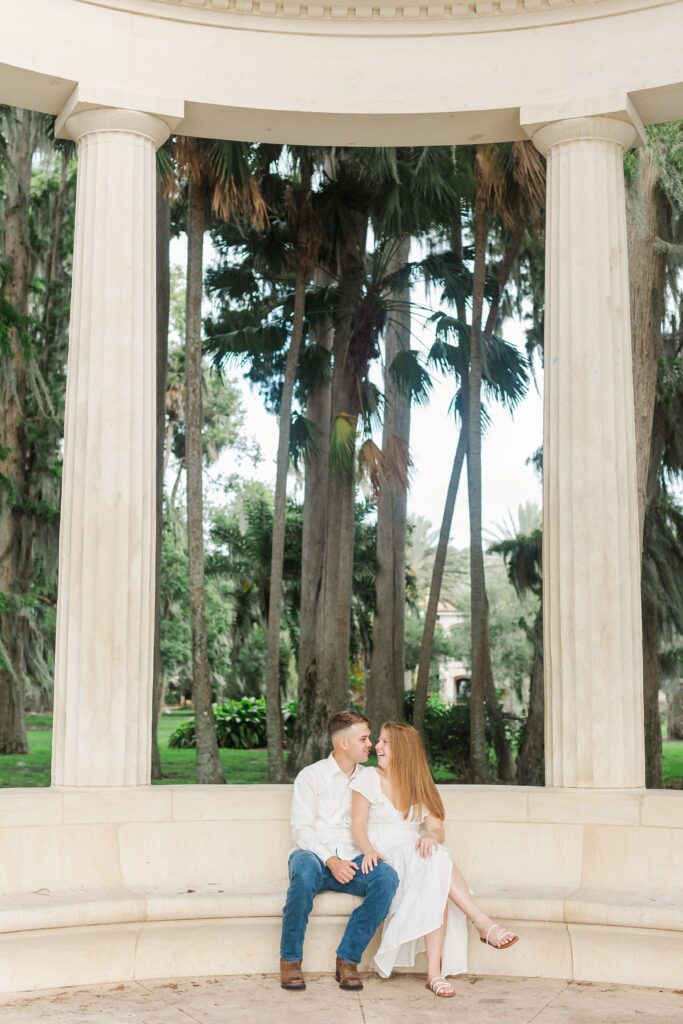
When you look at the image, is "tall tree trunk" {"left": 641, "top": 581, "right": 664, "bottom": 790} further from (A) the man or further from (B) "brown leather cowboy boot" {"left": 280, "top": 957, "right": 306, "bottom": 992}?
(B) "brown leather cowboy boot" {"left": 280, "top": 957, "right": 306, "bottom": 992}

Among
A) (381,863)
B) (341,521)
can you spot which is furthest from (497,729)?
(381,863)

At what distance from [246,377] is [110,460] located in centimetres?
2509

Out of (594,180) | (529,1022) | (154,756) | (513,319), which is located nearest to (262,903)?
(529,1022)

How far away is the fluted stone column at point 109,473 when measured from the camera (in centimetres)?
1354

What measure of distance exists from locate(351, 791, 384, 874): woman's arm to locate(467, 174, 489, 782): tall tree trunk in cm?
1671

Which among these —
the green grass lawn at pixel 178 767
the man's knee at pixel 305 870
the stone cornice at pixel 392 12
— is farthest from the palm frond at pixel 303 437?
the man's knee at pixel 305 870

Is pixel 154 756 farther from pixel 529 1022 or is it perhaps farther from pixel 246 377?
pixel 529 1022

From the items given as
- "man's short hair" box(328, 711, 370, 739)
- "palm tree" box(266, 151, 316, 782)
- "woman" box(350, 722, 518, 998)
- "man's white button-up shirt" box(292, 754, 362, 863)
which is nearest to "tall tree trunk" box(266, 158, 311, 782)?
"palm tree" box(266, 151, 316, 782)

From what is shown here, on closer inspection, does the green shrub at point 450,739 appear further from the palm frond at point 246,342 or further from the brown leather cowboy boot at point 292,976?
the brown leather cowboy boot at point 292,976

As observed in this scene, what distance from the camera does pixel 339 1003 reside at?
34.3 ft

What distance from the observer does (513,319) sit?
1660 inches

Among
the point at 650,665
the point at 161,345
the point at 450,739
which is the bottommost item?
the point at 450,739

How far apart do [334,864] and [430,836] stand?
0.99m

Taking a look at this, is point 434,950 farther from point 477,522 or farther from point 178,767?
point 178,767
